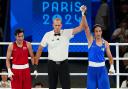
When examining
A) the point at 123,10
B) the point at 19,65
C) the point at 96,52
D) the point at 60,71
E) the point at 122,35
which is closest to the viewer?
the point at 96,52

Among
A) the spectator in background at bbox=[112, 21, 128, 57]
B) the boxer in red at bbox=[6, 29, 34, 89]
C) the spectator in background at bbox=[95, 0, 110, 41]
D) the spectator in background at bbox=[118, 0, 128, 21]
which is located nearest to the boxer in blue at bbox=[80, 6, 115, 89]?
the boxer in red at bbox=[6, 29, 34, 89]

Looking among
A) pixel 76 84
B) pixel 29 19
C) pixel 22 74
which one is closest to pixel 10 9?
pixel 29 19

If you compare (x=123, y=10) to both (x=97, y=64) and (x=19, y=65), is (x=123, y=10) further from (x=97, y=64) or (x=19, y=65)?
(x=19, y=65)

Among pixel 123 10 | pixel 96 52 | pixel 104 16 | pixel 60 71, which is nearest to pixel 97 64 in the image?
pixel 96 52

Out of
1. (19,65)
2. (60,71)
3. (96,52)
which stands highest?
(96,52)

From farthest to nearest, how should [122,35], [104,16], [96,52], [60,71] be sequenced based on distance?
[104,16] → [122,35] → [60,71] → [96,52]

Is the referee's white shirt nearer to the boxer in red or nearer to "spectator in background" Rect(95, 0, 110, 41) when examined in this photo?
the boxer in red

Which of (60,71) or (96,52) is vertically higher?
(96,52)


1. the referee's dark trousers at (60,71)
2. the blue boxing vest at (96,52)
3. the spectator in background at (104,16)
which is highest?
the spectator in background at (104,16)

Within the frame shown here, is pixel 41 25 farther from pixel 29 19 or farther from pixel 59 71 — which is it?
pixel 59 71

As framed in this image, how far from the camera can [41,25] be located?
1221cm

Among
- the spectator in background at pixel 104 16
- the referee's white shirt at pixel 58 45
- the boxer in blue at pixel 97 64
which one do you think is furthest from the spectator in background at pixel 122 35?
the referee's white shirt at pixel 58 45

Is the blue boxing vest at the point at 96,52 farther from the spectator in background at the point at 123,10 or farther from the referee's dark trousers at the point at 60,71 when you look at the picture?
Answer: the spectator in background at the point at 123,10

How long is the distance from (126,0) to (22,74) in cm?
493
